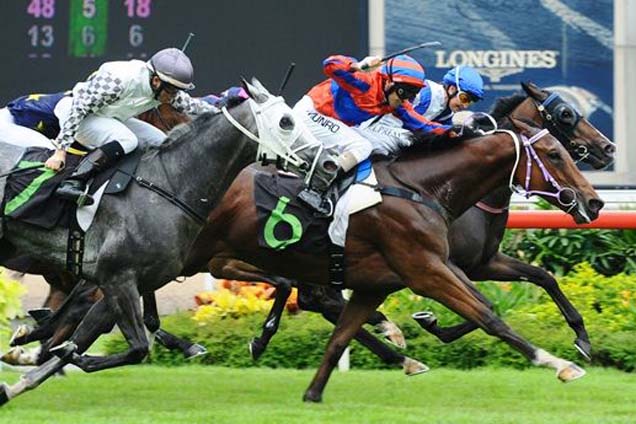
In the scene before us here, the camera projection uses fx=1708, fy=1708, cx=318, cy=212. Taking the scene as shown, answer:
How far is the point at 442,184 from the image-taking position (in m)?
8.53

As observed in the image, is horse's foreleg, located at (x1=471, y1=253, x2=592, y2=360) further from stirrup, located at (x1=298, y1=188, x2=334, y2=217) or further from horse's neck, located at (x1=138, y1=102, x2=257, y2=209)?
horse's neck, located at (x1=138, y1=102, x2=257, y2=209)

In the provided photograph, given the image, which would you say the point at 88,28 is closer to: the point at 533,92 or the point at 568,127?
the point at 533,92

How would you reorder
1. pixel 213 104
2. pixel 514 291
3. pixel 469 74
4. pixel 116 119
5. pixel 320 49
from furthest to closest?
pixel 320 49 < pixel 514 291 < pixel 469 74 < pixel 213 104 < pixel 116 119

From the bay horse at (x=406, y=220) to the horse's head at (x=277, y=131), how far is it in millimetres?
754

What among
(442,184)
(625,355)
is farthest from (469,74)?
(625,355)

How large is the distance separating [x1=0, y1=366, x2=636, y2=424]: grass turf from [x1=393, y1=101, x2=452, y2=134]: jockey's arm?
1.37 meters

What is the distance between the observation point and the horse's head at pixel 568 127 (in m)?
9.59

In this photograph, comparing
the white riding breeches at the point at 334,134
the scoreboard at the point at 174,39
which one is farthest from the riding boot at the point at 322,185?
the scoreboard at the point at 174,39

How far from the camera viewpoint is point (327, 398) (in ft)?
28.4

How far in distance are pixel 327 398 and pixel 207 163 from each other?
4.90 feet

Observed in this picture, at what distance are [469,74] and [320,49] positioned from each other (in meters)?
2.90

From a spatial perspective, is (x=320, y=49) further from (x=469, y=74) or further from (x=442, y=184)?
(x=442, y=184)

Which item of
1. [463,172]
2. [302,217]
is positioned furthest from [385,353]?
[463,172]

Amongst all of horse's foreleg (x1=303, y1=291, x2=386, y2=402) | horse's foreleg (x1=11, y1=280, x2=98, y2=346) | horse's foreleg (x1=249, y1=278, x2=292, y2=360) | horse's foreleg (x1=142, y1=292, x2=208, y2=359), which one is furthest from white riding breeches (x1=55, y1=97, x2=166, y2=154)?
horse's foreleg (x1=249, y1=278, x2=292, y2=360)
